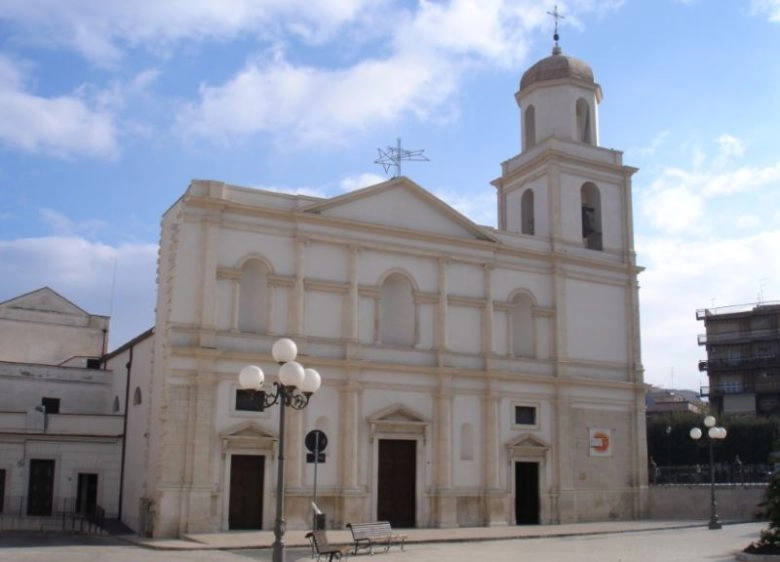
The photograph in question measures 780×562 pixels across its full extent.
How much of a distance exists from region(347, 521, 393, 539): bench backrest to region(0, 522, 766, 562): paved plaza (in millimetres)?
516

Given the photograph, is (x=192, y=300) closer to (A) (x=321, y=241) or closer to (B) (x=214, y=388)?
(B) (x=214, y=388)

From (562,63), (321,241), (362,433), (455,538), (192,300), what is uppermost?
(562,63)

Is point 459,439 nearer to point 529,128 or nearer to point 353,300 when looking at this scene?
point 353,300

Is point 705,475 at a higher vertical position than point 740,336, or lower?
lower

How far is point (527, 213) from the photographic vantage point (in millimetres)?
38500

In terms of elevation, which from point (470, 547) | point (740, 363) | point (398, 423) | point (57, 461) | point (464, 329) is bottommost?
point (470, 547)

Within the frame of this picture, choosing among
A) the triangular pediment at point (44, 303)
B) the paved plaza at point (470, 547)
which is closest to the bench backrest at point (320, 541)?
the paved plaza at point (470, 547)

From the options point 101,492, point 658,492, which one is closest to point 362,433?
point 101,492

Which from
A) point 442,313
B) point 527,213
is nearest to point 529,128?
point 527,213

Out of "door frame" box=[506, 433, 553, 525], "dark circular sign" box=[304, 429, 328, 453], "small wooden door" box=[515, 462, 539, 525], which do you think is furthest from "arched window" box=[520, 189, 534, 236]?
"dark circular sign" box=[304, 429, 328, 453]

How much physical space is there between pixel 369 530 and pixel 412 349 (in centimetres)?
1032

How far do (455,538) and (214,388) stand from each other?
29.0ft

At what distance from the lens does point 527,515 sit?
3322 cm

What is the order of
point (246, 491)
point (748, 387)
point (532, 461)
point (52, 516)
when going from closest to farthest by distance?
point (246, 491)
point (52, 516)
point (532, 461)
point (748, 387)
